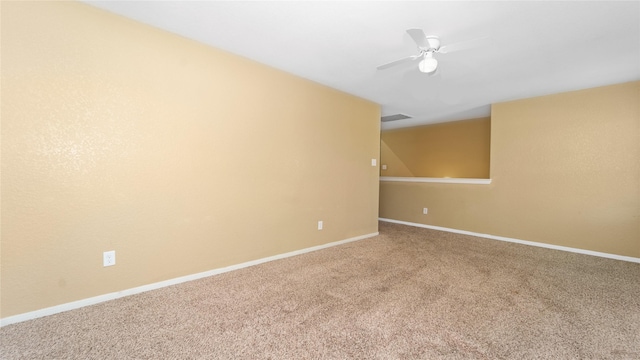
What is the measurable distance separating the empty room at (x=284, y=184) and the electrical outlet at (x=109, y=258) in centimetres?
1

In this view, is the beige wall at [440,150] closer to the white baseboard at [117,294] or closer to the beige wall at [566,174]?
the beige wall at [566,174]

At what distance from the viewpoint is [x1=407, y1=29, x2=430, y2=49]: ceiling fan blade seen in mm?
1973

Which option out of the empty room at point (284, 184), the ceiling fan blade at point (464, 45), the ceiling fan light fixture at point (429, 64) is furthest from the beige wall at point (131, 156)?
the ceiling fan blade at point (464, 45)

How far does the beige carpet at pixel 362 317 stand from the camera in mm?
1553

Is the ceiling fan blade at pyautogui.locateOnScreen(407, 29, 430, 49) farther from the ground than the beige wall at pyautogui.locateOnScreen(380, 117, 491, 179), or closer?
farther from the ground

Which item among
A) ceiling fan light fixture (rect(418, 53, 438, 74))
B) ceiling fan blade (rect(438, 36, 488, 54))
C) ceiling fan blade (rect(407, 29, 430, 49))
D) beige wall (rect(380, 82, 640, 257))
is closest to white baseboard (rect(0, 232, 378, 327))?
ceiling fan light fixture (rect(418, 53, 438, 74))

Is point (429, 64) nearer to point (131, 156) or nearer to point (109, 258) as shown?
point (131, 156)

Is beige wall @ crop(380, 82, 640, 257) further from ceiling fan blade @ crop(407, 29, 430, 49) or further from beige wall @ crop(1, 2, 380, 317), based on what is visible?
beige wall @ crop(1, 2, 380, 317)

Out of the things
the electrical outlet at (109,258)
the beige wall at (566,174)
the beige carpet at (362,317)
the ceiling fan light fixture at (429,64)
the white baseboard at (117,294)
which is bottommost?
the beige carpet at (362,317)

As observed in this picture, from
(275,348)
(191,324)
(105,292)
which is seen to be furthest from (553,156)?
(105,292)

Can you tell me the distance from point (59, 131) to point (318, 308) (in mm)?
2240

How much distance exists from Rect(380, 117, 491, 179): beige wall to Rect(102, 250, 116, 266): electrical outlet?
6.07 meters

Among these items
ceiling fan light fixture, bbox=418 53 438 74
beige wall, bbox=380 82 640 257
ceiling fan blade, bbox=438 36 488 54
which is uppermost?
ceiling fan blade, bbox=438 36 488 54

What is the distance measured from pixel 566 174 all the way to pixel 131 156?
519cm
